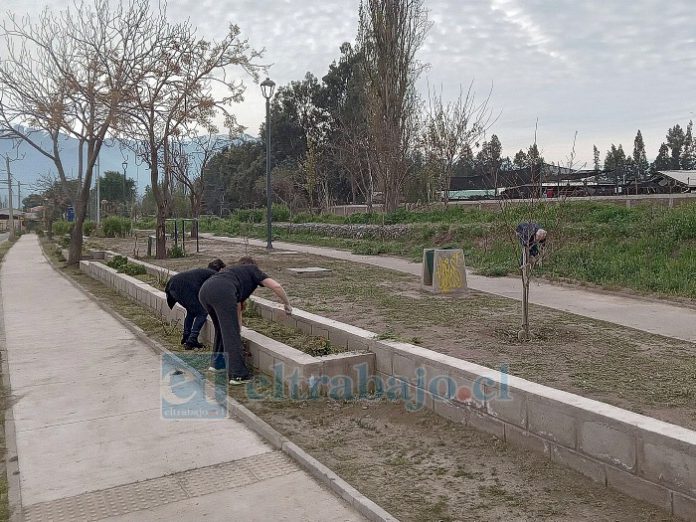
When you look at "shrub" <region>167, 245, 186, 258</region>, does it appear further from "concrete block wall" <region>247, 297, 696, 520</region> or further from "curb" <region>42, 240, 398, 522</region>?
"concrete block wall" <region>247, 297, 696, 520</region>

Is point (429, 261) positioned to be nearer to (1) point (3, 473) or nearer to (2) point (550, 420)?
(2) point (550, 420)

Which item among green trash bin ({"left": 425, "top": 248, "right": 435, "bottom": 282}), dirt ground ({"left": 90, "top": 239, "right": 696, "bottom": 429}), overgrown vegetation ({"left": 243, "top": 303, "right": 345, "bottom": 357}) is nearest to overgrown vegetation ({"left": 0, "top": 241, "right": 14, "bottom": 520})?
overgrown vegetation ({"left": 243, "top": 303, "right": 345, "bottom": 357})

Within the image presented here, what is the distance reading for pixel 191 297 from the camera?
24.4 feet

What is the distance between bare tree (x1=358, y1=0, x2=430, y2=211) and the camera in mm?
26594

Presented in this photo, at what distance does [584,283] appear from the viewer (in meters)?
10.9

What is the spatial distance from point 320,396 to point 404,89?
23519mm

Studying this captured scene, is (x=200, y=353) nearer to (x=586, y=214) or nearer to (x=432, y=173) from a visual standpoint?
(x=586, y=214)

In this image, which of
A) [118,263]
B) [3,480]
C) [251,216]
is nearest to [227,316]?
[3,480]

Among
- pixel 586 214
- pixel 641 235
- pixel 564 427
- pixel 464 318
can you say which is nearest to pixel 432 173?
pixel 586 214

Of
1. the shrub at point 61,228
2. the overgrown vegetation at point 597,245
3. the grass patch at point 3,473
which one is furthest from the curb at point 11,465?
the shrub at point 61,228

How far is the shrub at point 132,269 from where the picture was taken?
46.8 feet

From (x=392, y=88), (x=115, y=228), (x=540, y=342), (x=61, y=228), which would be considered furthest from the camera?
(x=61, y=228)

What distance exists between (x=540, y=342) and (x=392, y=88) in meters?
22.3

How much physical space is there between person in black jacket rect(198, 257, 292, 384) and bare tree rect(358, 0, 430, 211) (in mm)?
20686
